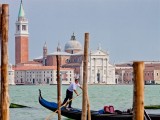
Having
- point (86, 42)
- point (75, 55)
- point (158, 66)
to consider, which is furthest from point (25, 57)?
point (86, 42)

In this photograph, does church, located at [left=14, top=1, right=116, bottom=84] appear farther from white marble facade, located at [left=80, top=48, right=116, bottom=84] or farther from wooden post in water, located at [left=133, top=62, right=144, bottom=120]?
wooden post in water, located at [left=133, top=62, right=144, bottom=120]

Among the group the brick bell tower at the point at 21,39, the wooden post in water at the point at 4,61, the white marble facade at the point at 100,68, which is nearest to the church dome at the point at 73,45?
the white marble facade at the point at 100,68

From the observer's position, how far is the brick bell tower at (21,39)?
193 feet

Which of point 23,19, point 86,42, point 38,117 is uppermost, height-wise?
point 23,19

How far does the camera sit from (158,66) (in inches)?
2462

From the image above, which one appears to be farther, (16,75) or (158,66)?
(158,66)

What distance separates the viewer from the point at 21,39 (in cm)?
5953

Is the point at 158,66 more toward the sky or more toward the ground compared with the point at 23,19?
more toward the ground

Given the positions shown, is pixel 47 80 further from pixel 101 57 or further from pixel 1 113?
pixel 1 113

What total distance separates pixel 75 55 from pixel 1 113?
52955mm

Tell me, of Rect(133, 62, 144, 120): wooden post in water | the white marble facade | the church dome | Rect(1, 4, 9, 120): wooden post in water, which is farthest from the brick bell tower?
Rect(133, 62, 144, 120): wooden post in water

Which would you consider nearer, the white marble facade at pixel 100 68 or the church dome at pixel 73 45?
the white marble facade at pixel 100 68

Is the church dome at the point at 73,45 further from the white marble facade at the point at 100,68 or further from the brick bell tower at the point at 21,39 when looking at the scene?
the brick bell tower at the point at 21,39

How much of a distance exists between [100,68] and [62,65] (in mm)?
4453
